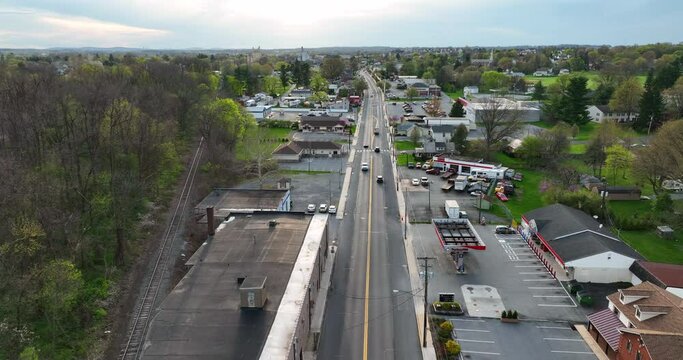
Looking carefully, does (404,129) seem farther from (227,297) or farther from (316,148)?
(227,297)

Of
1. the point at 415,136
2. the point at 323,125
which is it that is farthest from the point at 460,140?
the point at 323,125

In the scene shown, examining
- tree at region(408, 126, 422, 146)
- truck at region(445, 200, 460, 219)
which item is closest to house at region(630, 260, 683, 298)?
truck at region(445, 200, 460, 219)

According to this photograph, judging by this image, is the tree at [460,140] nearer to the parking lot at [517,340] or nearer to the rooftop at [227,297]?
the rooftop at [227,297]

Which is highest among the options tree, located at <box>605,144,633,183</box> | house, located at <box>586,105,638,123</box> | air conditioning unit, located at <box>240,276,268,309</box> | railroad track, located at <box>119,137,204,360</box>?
house, located at <box>586,105,638,123</box>

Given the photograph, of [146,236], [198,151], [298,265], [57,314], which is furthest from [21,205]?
[198,151]

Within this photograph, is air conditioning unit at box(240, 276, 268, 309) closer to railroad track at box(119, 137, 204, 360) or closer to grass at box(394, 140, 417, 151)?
railroad track at box(119, 137, 204, 360)

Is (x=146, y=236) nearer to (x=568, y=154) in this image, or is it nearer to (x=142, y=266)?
(x=142, y=266)
